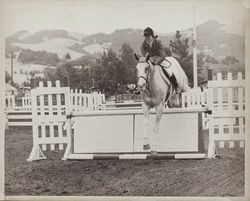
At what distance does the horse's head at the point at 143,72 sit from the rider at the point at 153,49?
23 millimetres

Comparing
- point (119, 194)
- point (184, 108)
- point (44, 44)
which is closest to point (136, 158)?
point (119, 194)

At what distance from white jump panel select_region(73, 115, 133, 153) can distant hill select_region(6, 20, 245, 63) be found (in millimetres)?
280

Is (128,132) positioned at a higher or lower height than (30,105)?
lower

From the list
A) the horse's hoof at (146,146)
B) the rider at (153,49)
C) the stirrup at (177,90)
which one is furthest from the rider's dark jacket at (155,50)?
the horse's hoof at (146,146)

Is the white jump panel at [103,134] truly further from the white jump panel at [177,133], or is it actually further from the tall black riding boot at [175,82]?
the tall black riding boot at [175,82]

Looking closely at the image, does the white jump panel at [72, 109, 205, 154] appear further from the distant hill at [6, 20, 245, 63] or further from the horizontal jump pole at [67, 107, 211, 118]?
the distant hill at [6, 20, 245, 63]

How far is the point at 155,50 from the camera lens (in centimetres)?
193

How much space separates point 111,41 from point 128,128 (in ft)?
1.21

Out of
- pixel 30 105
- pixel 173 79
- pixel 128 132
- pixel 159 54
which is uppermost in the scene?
pixel 159 54

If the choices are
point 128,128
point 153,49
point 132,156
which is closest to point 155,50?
point 153,49

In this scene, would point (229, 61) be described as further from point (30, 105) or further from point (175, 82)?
point (30, 105)

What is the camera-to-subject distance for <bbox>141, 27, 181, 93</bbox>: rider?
6.31ft

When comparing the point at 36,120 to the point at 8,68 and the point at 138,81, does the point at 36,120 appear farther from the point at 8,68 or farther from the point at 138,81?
the point at 138,81

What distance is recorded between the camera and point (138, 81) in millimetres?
1927
